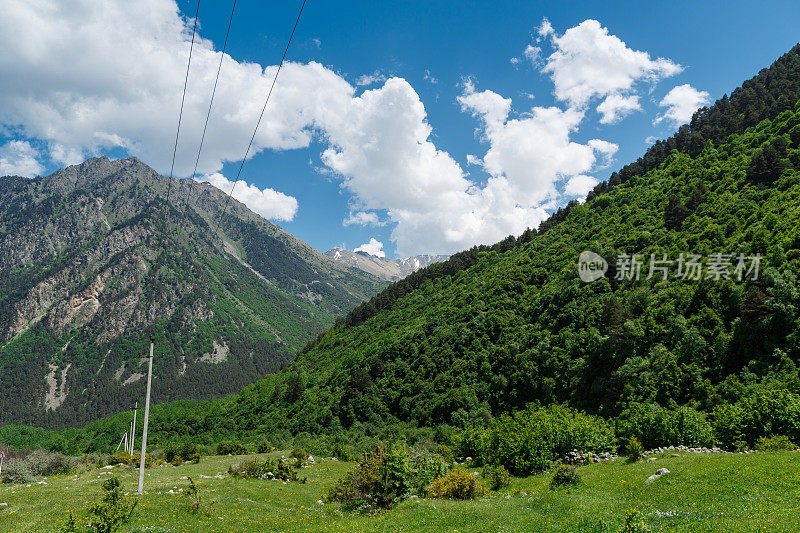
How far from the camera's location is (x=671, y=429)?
1238 inches

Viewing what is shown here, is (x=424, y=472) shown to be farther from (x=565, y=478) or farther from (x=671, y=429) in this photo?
(x=671, y=429)

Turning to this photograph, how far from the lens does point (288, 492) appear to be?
3206 centimetres

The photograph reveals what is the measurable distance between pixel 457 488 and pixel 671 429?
771 inches

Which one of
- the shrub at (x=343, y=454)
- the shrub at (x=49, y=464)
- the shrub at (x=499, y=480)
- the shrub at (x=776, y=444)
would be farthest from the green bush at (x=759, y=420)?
the shrub at (x=49, y=464)

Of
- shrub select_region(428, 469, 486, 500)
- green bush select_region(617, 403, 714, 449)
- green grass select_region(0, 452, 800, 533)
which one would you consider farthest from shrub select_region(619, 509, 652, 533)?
green bush select_region(617, 403, 714, 449)

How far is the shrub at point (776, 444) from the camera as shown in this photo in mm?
25109

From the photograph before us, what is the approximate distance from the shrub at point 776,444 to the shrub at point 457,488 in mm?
18995

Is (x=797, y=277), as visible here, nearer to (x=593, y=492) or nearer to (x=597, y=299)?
(x=597, y=299)

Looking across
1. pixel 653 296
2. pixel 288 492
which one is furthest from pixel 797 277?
pixel 288 492

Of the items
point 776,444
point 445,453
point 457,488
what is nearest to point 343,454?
point 445,453

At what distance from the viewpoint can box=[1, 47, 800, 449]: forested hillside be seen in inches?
1746

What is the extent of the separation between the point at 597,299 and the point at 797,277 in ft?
87.8

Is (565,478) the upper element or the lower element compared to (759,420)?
lower

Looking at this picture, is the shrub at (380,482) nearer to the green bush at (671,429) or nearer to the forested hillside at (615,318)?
the green bush at (671,429)
